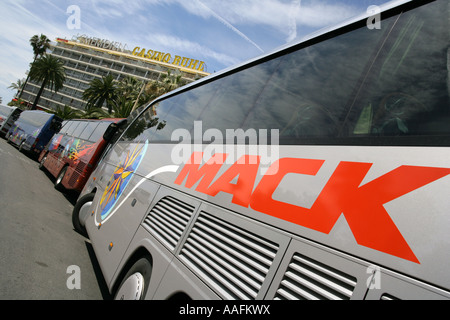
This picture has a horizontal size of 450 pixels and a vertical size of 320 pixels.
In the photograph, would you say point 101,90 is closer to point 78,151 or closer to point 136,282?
point 78,151

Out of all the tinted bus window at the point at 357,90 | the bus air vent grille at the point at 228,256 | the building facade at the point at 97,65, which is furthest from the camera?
the building facade at the point at 97,65

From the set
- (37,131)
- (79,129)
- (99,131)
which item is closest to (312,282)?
(99,131)

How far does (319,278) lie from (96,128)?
10552mm

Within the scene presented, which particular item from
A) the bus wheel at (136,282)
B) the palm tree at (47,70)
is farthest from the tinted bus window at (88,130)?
the palm tree at (47,70)

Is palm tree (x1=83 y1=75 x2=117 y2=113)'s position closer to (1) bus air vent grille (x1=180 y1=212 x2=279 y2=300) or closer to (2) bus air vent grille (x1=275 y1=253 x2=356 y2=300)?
(1) bus air vent grille (x1=180 y1=212 x2=279 y2=300)

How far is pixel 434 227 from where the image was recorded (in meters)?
1.35

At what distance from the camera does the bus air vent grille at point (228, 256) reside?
6.73 ft

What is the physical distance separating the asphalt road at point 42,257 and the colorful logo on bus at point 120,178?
3.07 ft

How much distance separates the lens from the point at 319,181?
6.47 ft

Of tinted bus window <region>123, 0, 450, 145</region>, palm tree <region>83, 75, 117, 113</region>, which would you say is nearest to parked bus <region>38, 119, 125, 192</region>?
tinted bus window <region>123, 0, 450, 145</region>

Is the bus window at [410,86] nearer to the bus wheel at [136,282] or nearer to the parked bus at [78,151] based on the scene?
the bus wheel at [136,282]

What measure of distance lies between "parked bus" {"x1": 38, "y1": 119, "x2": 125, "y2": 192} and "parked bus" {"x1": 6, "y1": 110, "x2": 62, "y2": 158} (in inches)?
255

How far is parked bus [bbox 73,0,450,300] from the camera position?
4.83ft
